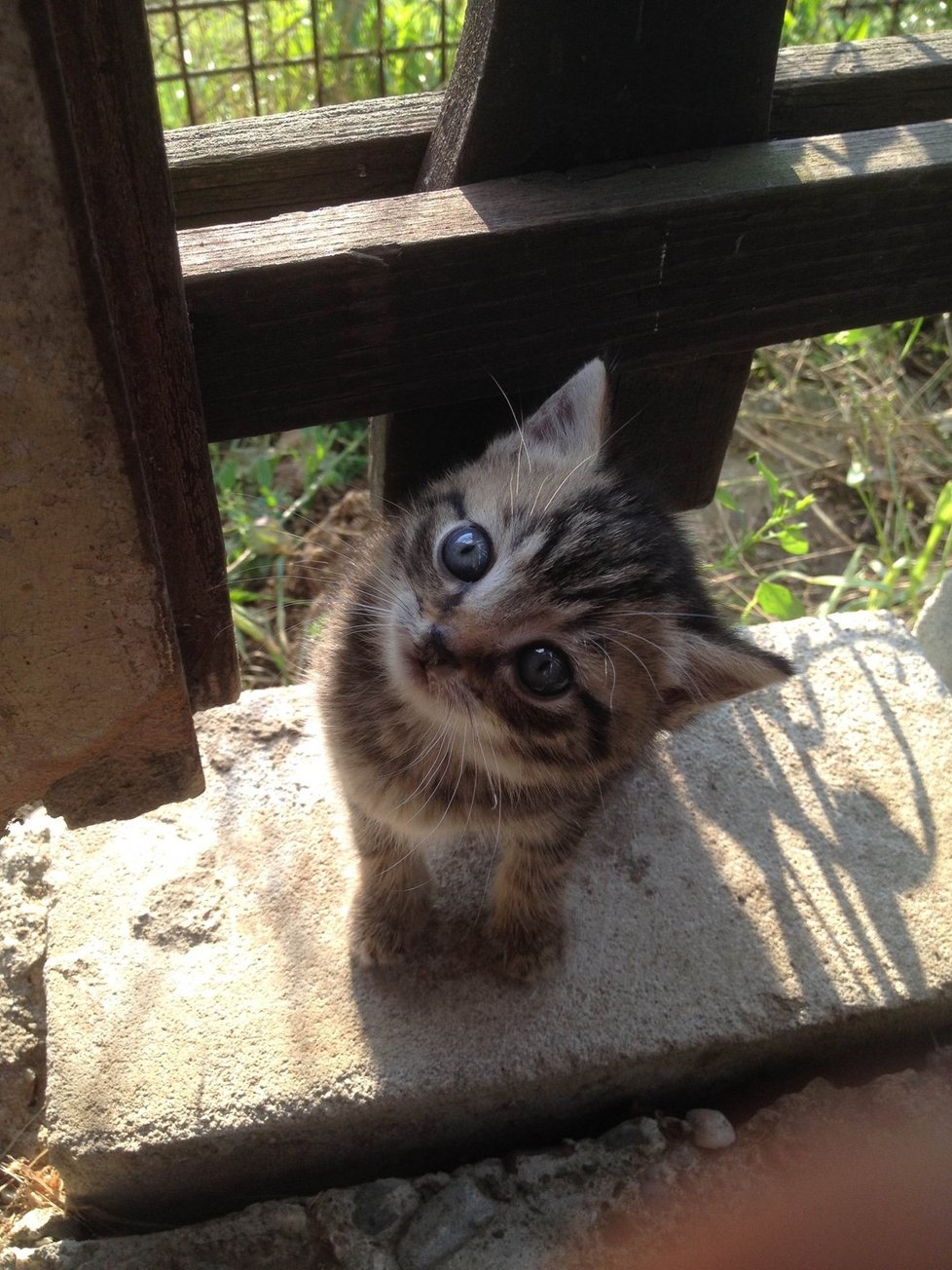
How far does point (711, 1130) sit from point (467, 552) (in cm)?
113

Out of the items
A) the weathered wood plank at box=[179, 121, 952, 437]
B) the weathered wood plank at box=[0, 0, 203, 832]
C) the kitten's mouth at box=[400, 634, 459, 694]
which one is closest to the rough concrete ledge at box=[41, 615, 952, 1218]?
the weathered wood plank at box=[0, 0, 203, 832]

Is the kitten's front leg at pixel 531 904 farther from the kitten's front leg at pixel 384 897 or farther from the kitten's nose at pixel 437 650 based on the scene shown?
the kitten's nose at pixel 437 650

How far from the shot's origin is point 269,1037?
1754 millimetres

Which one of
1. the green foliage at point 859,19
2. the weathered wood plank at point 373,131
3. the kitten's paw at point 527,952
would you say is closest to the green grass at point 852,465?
the green foliage at point 859,19

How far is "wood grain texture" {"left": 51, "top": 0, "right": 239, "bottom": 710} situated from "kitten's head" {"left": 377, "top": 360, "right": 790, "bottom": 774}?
1.18 feet

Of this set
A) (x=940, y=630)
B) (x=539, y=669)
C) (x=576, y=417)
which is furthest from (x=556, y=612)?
(x=940, y=630)

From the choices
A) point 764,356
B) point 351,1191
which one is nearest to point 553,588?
point 351,1191

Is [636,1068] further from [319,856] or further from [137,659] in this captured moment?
[137,659]

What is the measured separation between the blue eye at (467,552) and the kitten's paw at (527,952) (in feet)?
2.19

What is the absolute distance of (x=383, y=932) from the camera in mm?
1846

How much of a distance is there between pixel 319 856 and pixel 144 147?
4.60 feet

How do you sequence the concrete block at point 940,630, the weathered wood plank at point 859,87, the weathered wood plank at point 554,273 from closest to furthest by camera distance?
the weathered wood plank at point 554,273 → the weathered wood plank at point 859,87 → the concrete block at point 940,630

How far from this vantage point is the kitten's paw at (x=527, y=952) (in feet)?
6.01

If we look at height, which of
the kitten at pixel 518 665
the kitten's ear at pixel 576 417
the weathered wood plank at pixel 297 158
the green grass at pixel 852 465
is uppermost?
the weathered wood plank at pixel 297 158
